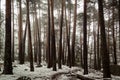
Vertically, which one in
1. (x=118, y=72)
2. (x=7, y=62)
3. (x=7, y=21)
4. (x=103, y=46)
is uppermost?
(x=7, y=21)

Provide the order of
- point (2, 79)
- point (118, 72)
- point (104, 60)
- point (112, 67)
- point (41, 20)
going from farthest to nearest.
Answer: point (41, 20) → point (112, 67) → point (118, 72) → point (104, 60) → point (2, 79)

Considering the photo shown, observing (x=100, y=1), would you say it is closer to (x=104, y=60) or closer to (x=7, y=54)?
(x=104, y=60)

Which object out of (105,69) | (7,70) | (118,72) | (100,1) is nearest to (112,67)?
(118,72)

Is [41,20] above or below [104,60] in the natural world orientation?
above

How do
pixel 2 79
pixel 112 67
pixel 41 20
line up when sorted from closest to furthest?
pixel 2 79 < pixel 112 67 < pixel 41 20

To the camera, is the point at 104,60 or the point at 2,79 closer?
the point at 2,79

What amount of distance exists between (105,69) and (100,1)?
4705 mm

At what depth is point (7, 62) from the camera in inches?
457

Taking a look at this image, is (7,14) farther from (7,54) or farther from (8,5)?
(7,54)

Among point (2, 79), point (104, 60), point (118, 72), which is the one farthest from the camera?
point (118, 72)

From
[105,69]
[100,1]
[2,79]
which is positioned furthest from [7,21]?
[105,69]

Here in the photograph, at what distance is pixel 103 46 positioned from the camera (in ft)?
37.9

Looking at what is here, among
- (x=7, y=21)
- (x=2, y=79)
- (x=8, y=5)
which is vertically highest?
(x=8, y=5)

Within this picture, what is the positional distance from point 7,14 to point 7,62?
3.41m
